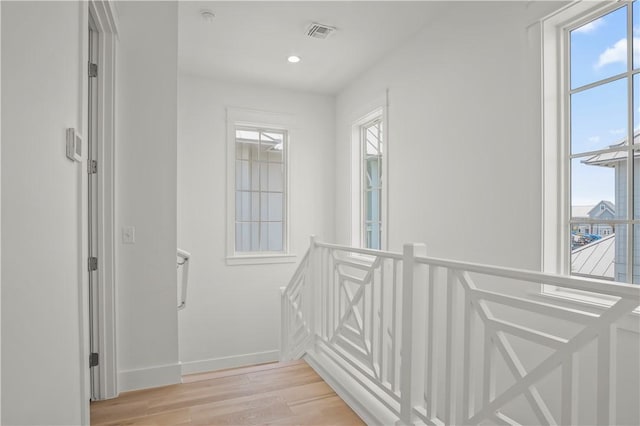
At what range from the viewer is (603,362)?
3.47 ft

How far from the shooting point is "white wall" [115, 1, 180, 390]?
241 centimetres

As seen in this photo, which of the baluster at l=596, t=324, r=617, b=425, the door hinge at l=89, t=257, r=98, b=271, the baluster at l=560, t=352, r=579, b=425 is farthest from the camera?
the door hinge at l=89, t=257, r=98, b=271

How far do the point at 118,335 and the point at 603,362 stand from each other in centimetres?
255

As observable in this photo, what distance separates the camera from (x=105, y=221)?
227cm

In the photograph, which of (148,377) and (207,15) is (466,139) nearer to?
(207,15)

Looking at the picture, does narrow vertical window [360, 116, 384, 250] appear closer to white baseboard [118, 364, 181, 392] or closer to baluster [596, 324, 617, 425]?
white baseboard [118, 364, 181, 392]

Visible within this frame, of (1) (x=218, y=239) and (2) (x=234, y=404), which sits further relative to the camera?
A: (1) (x=218, y=239)

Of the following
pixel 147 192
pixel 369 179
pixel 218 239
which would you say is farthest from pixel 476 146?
pixel 218 239

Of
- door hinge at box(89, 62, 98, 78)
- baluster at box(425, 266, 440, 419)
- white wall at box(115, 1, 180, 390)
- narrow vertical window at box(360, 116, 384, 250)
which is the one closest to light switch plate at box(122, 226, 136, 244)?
white wall at box(115, 1, 180, 390)

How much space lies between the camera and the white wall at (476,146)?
7.56 feet

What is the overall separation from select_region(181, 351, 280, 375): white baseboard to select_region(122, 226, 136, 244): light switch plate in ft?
8.20

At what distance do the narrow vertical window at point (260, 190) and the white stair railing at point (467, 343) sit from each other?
71.7 inches

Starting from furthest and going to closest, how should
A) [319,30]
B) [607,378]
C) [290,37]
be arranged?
1. [290,37]
2. [319,30]
3. [607,378]

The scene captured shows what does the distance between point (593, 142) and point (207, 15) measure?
10.1 feet
